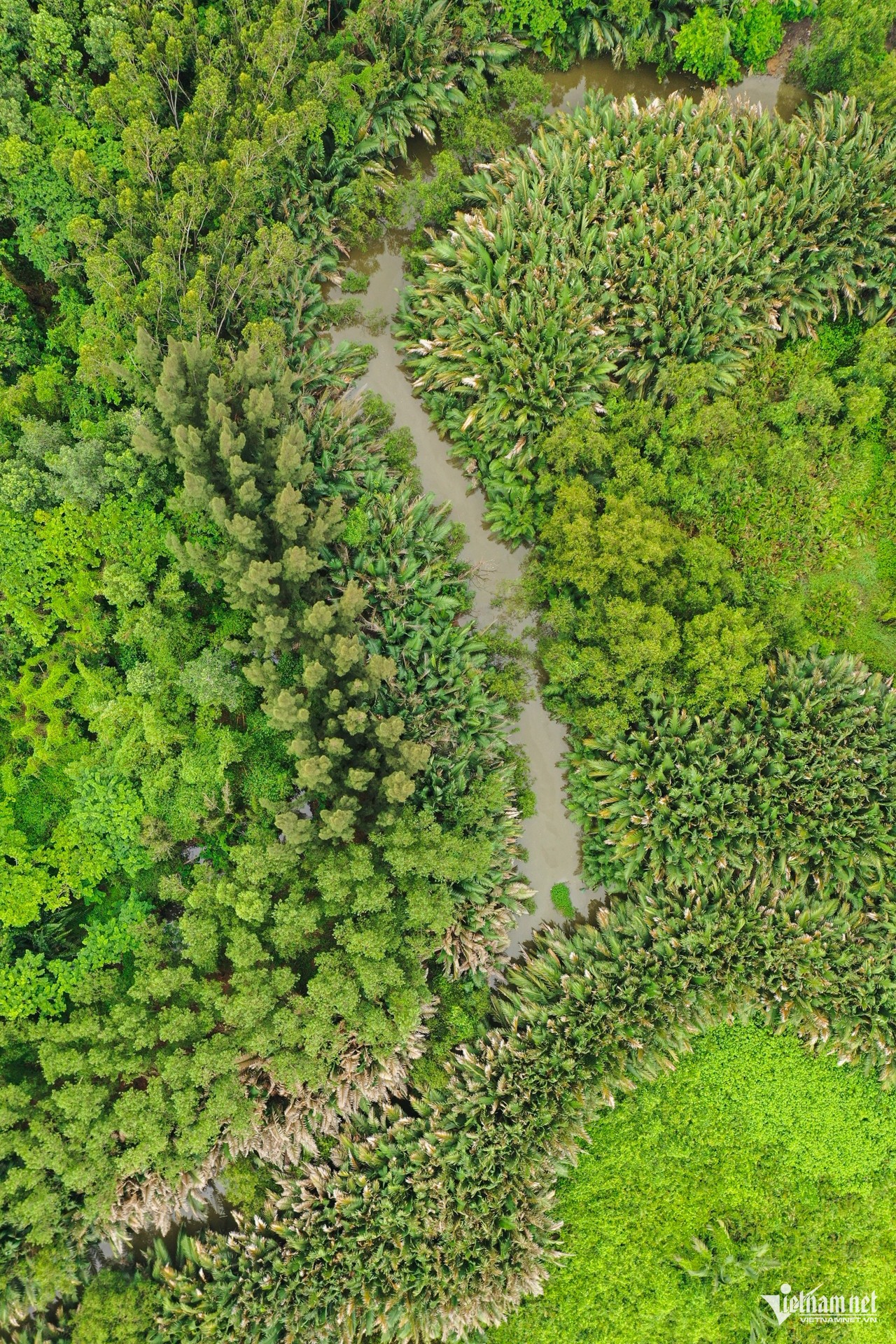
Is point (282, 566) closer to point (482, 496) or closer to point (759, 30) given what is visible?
point (482, 496)

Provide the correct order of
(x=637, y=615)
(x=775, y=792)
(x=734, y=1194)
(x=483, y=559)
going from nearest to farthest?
(x=637, y=615)
(x=775, y=792)
(x=734, y=1194)
(x=483, y=559)

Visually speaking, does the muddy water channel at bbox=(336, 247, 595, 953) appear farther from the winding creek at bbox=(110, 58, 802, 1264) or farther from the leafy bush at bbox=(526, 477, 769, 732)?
the leafy bush at bbox=(526, 477, 769, 732)

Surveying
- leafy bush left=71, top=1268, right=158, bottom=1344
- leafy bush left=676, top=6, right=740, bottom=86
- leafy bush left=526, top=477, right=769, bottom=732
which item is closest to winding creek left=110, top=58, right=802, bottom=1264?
leafy bush left=676, top=6, right=740, bottom=86

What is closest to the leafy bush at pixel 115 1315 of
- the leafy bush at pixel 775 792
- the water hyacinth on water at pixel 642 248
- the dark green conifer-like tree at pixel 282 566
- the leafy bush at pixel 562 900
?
the dark green conifer-like tree at pixel 282 566

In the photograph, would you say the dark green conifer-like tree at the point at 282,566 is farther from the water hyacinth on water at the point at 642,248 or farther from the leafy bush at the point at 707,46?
the leafy bush at the point at 707,46

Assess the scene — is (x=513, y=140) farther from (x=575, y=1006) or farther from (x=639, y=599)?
(x=575, y=1006)

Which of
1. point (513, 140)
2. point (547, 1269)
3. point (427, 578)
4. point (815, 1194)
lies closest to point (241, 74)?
point (513, 140)

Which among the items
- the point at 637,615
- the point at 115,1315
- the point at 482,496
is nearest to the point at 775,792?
the point at 637,615
